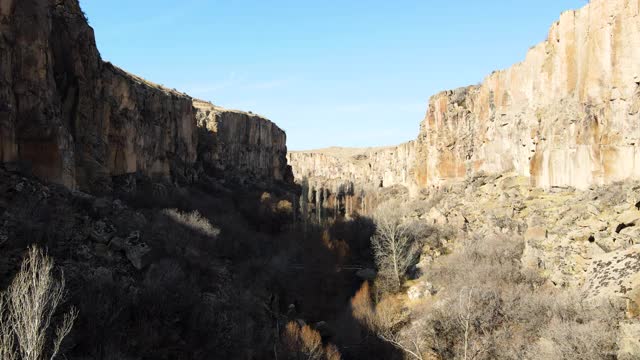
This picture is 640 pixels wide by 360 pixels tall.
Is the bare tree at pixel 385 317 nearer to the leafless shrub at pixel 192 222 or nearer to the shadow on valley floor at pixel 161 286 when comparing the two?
the shadow on valley floor at pixel 161 286

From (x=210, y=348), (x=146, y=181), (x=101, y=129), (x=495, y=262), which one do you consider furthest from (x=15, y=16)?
(x=495, y=262)

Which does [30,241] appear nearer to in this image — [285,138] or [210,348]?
[210,348]

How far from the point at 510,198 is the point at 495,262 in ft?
22.2

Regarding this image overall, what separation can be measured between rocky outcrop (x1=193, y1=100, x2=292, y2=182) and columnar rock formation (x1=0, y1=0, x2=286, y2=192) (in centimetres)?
1439

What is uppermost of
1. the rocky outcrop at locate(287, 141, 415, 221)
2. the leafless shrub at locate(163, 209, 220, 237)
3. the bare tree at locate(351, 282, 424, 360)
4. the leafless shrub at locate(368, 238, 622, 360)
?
the rocky outcrop at locate(287, 141, 415, 221)

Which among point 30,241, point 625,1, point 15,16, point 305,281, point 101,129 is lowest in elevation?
point 305,281

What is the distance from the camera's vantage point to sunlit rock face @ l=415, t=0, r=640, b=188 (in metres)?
20.5

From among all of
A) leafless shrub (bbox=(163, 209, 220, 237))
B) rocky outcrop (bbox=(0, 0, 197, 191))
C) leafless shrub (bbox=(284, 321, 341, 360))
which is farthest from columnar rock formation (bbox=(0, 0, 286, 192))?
leafless shrub (bbox=(284, 321, 341, 360))

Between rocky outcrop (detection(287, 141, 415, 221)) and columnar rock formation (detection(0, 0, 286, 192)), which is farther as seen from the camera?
rocky outcrop (detection(287, 141, 415, 221))

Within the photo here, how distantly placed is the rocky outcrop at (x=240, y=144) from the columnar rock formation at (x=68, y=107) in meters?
14.4

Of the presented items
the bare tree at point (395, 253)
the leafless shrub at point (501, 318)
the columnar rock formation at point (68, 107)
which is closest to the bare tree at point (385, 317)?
the leafless shrub at point (501, 318)

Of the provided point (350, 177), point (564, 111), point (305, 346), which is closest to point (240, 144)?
point (350, 177)

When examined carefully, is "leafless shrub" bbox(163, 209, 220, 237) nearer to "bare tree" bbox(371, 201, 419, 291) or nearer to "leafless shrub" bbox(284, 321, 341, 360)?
"bare tree" bbox(371, 201, 419, 291)

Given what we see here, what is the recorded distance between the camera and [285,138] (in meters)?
78.0
